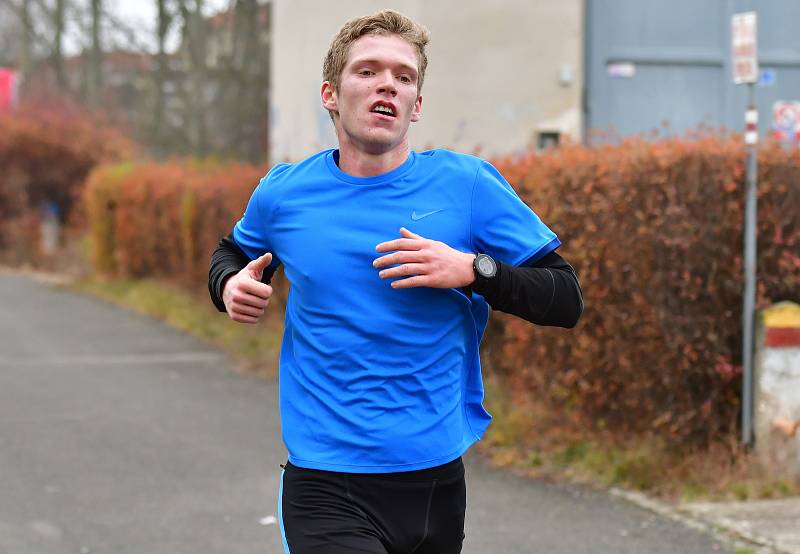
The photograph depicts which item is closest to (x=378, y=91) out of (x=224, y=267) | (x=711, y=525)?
(x=224, y=267)

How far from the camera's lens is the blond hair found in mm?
3275

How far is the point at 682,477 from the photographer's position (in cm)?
699

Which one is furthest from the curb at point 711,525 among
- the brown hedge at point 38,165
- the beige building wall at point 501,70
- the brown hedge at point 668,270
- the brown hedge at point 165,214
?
the brown hedge at point 38,165

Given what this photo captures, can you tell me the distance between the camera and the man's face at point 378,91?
10.6 feet

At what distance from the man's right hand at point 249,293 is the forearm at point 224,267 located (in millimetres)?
94

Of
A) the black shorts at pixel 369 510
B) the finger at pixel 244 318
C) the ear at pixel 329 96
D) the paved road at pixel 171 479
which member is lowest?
the paved road at pixel 171 479

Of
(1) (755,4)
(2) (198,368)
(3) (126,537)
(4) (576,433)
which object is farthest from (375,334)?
(1) (755,4)

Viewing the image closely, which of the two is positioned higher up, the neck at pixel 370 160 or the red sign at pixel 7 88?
the red sign at pixel 7 88

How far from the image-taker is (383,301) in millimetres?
3232

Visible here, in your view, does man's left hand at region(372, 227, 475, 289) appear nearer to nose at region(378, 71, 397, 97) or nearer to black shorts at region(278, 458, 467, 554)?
nose at region(378, 71, 397, 97)

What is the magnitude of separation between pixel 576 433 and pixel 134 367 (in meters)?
5.27

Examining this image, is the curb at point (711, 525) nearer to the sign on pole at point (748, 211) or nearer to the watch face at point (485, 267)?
the sign on pole at point (748, 211)

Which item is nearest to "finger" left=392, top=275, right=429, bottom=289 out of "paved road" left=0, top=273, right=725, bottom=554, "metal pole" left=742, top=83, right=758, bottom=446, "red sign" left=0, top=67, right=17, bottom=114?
"paved road" left=0, top=273, right=725, bottom=554

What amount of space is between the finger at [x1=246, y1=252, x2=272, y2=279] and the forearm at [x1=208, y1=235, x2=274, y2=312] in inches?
3.2
